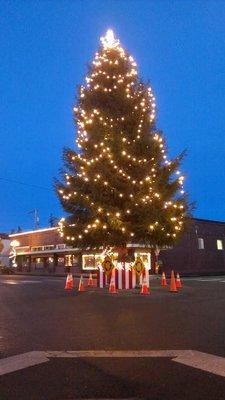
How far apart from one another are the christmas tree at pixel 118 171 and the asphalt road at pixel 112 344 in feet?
28.9

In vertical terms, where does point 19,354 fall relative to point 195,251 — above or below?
below

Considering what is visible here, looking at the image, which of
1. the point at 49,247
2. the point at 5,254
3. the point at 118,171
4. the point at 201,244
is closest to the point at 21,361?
the point at 118,171

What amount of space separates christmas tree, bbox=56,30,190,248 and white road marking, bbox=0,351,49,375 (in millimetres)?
15599

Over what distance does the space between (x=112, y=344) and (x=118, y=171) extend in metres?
15.8

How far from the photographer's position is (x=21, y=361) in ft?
20.9

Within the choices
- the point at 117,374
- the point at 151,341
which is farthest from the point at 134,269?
the point at 117,374

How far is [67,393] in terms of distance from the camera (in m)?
4.94

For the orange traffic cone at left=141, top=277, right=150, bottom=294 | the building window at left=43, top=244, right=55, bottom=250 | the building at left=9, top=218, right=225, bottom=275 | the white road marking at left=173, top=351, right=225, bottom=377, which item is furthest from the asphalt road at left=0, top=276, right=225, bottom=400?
the building window at left=43, top=244, right=55, bottom=250

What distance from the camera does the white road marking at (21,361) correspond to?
600cm

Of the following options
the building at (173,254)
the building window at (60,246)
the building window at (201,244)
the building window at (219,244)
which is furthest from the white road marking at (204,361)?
the building window at (219,244)

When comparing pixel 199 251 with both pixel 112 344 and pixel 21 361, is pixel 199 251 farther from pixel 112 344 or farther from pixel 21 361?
pixel 21 361

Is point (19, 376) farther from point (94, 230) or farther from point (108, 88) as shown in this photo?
point (108, 88)

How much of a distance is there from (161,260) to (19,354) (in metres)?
43.0

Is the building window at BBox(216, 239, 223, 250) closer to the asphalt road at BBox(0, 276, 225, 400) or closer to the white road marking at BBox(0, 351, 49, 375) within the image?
the asphalt road at BBox(0, 276, 225, 400)
